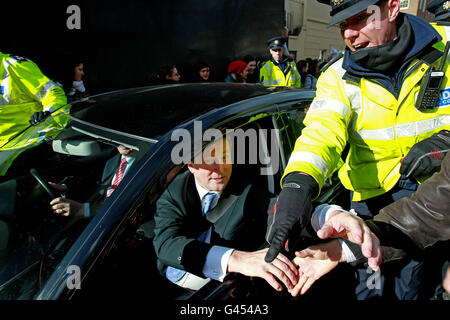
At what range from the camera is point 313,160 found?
3.74 ft

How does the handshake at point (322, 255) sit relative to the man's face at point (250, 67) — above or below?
below

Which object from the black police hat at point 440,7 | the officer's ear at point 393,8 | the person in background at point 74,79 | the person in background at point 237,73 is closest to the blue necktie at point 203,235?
the officer's ear at point 393,8

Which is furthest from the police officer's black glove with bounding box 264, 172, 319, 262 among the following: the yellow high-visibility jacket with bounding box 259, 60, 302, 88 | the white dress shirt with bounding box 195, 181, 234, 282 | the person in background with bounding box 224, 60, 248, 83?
the person in background with bounding box 224, 60, 248, 83

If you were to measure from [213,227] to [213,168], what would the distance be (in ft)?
Result: 0.92

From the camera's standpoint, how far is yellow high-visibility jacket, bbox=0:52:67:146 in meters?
2.58

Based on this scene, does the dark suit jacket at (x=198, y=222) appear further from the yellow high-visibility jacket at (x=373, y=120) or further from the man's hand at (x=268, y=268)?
the yellow high-visibility jacket at (x=373, y=120)

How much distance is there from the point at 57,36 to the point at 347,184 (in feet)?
16.6

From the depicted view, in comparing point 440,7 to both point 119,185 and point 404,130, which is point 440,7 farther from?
point 119,185

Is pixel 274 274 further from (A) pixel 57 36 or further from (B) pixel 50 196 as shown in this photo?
(A) pixel 57 36

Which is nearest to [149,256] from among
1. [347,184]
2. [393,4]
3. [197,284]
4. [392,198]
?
[197,284]

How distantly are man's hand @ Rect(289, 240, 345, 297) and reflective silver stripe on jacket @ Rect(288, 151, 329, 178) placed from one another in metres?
0.28

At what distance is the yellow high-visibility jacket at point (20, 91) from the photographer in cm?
258

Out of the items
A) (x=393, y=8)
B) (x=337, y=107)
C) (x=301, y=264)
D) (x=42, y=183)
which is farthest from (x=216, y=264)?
(x=393, y=8)
